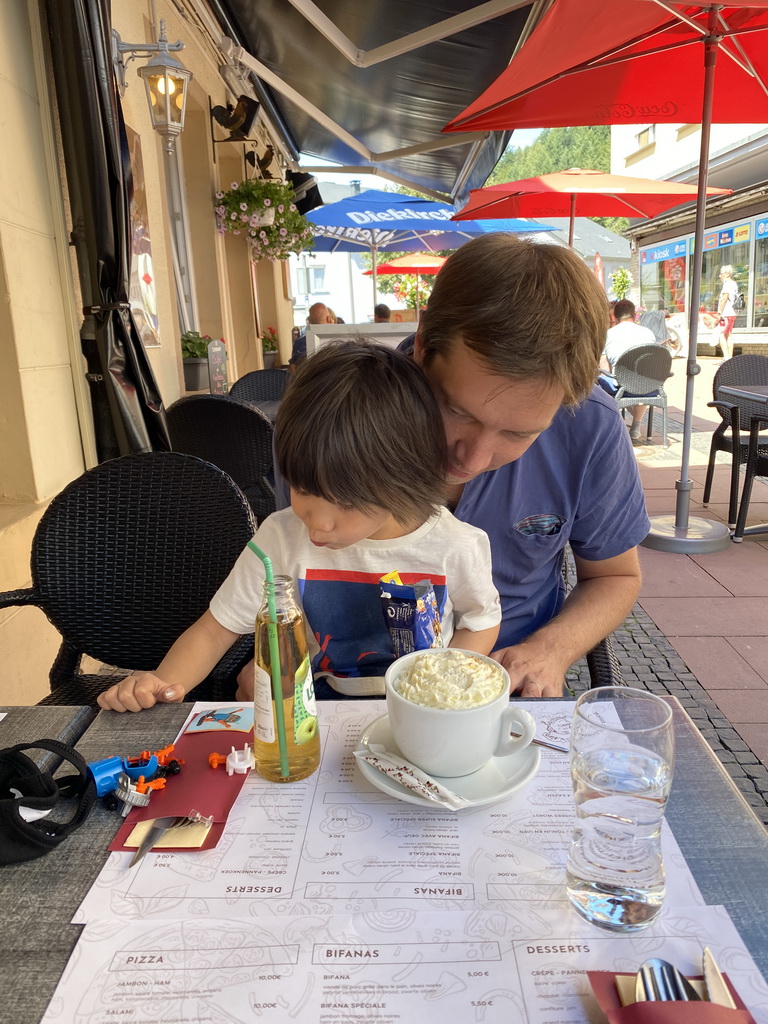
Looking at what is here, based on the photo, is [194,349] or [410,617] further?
[194,349]

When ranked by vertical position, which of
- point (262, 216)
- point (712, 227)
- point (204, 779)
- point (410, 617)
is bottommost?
point (204, 779)

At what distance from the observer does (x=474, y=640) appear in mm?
1201

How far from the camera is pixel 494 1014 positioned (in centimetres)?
55

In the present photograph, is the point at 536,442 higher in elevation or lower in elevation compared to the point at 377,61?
lower

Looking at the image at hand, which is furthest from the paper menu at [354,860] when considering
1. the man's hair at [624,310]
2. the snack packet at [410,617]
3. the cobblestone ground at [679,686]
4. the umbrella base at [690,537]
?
the man's hair at [624,310]

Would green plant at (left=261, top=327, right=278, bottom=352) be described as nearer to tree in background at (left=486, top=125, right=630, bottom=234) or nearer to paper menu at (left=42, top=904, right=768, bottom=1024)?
paper menu at (left=42, top=904, right=768, bottom=1024)

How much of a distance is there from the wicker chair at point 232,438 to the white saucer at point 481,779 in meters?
1.96

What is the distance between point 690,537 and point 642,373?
2.76 metres

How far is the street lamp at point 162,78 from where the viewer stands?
2943 mm

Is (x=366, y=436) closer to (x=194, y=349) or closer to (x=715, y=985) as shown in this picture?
(x=715, y=985)

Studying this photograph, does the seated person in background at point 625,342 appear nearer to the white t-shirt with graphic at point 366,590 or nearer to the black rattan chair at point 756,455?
the black rattan chair at point 756,455

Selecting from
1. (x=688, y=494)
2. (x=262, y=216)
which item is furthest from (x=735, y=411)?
(x=262, y=216)

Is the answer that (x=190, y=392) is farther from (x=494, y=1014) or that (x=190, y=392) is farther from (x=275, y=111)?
(x=275, y=111)

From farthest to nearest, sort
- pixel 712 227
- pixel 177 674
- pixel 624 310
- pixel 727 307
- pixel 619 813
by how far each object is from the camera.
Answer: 1. pixel 712 227
2. pixel 727 307
3. pixel 624 310
4. pixel 177 674
5. pixel 619 813
